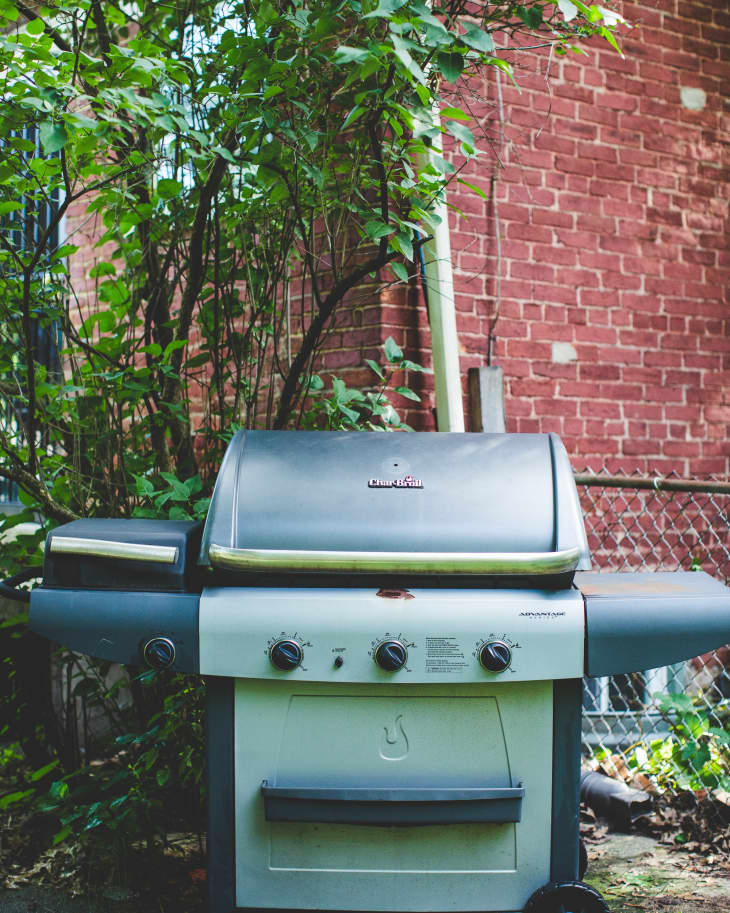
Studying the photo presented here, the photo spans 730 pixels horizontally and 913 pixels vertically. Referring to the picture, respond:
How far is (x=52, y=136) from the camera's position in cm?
212

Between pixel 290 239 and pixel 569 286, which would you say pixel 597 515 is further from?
pixel 290 239

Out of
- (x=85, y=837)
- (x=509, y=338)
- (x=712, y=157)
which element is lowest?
(x=85, y=837)

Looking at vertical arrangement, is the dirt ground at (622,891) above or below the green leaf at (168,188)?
below

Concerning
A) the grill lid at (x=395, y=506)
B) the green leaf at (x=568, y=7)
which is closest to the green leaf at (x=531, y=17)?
the green leaf at (x=568, y=7)

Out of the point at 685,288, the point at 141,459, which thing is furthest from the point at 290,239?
the point at 685,288

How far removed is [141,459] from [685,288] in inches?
115

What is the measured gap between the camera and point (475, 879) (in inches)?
78.7

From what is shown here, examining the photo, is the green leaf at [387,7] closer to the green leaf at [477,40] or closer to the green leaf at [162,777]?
the green leaf at [477,40]

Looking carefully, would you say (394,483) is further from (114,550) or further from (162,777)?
(162,777)

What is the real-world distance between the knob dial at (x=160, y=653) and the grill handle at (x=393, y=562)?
0.22 meters

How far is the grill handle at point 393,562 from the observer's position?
6.42 feet

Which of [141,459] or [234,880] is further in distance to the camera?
[141,459]

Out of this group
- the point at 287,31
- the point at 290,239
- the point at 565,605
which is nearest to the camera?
the point at 565,605

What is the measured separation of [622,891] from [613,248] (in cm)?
286
